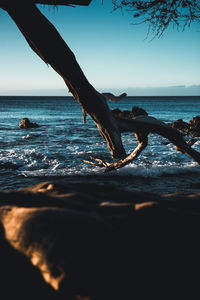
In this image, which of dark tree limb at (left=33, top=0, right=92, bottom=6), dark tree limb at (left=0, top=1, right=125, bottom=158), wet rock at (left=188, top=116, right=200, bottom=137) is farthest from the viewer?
wet rock at (left=188, top=116, right=200, bottom=137)

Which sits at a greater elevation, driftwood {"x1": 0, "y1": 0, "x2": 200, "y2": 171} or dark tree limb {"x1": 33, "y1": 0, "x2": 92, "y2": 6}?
dark tree limb {"x1": 33, "y1": 0, "x2": 92, "y2": 6}

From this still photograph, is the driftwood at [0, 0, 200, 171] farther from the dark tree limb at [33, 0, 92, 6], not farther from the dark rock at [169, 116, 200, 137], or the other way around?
the dark rock at [169, 116, 200, 137]

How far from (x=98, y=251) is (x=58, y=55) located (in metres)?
2.00

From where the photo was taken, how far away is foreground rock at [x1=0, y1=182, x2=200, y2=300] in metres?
1.60

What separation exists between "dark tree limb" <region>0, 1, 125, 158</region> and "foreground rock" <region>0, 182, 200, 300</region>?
109cm

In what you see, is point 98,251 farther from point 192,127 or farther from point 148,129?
point 192,127

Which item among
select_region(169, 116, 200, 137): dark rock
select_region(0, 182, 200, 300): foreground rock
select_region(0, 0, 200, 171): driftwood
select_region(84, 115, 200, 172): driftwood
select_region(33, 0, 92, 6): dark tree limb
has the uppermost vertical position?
select_region(33, 0, 92, 6): dark tree limb

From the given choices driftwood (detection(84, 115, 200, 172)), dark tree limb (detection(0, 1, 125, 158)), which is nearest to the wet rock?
driftwood (detection(84, 115, 200, 172))

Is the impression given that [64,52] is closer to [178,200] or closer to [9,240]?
[9,240]

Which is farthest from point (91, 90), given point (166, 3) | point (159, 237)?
point (166, 3)

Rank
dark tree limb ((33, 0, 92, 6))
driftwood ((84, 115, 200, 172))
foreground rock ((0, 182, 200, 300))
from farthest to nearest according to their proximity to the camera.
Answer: driftwood ((84, 115, 200, 172)), dark tree limb ((33, 0, 92, 6)), foreground rock ((0, 182, 200, 300))

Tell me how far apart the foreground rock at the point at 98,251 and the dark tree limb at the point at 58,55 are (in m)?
1.09

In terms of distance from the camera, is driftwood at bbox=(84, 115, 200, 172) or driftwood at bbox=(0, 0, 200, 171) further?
driftwood at bbox=(84, 115, 200, 172)

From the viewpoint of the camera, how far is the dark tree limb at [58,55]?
7.63ft
